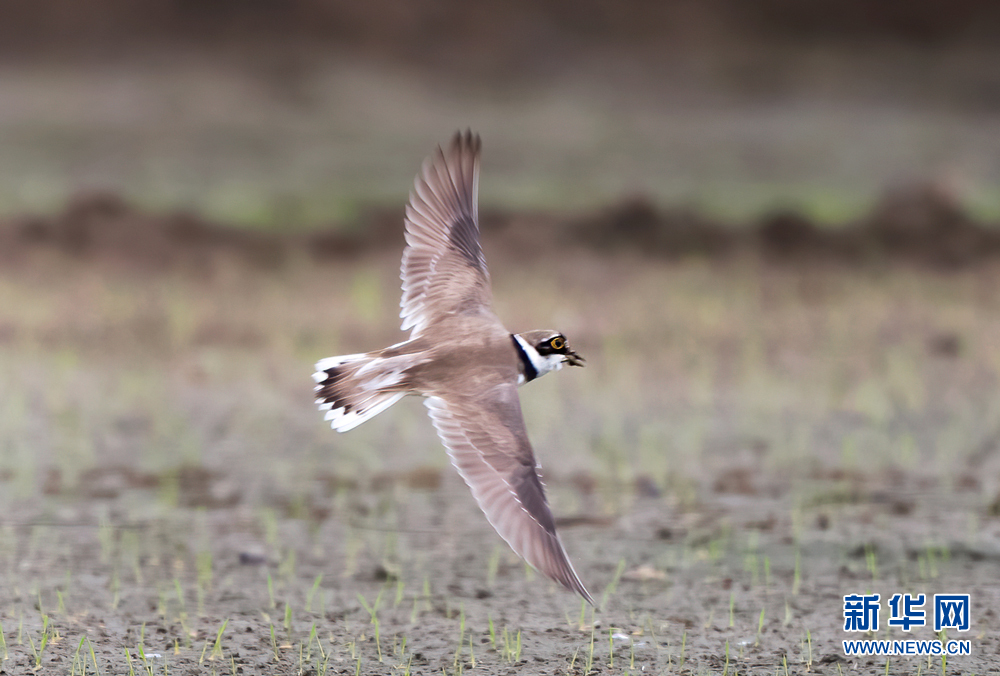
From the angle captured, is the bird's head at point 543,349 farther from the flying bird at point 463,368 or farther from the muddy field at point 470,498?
the muddy field at point 470,498

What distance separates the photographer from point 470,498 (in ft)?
20.3

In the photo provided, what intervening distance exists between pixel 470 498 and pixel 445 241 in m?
1.90

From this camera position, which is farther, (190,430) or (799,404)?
(799,404)

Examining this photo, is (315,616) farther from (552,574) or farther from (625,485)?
(625,485)

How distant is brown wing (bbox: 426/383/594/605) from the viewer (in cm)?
345

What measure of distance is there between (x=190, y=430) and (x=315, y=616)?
3253 mm

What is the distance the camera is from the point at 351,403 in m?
3.97

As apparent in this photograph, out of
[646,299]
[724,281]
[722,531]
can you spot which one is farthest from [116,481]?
[724,281]

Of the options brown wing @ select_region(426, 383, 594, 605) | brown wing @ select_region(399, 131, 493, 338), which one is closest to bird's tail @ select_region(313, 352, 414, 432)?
brown wing @ select_region(426, 383, 594, 605)

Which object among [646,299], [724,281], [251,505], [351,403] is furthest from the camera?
[724,281]

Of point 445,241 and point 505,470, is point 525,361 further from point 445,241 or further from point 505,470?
point 445,241

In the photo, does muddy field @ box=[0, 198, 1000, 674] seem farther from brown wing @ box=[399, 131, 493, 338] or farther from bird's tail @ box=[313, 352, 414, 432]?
brown wing @ box=[399, 131, 493, 338]

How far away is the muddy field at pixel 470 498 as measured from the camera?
4305 millimetres

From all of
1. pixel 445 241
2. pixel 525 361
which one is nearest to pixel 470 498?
pixel 445 241
